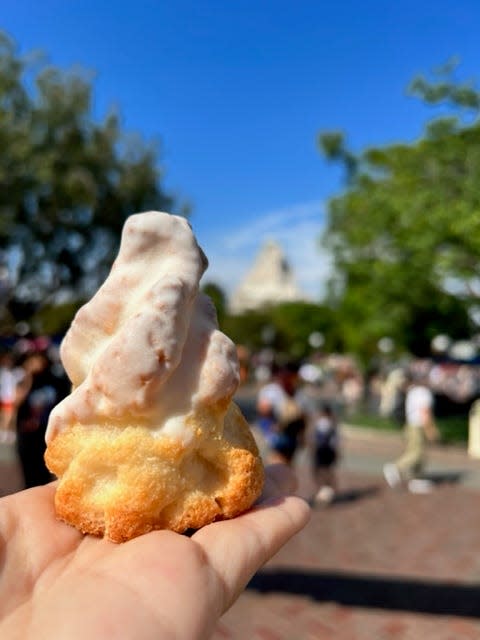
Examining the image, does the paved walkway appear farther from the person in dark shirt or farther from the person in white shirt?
the person in dark shirt

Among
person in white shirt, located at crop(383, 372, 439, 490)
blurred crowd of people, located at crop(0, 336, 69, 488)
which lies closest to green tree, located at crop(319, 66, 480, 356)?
→ person in white shirt, located at crop(383, 372, 439, 490)

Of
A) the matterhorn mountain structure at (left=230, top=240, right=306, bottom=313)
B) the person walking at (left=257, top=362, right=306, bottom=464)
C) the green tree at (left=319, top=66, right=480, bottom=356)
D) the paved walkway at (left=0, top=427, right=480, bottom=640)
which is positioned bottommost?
the paved walkway at (left=0, top=427, right=480, bottom=640)

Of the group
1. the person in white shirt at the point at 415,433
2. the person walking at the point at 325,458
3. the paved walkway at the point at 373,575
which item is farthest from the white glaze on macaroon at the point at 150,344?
the person in white shirt at the point at 415,433

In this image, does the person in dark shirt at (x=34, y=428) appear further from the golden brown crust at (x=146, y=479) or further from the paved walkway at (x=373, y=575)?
the golden brown crust at (x=146, y=479)

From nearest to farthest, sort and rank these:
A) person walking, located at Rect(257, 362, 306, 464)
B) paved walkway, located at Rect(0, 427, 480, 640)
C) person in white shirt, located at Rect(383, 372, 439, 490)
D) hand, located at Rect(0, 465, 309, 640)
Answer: hand, located at Rect(0, 465, 309, 640)
paved walkway, located at Rect(0, 427, 480, 640)
person walking, located at Rect(257, 362, 306, 464)
person in white shirt, located at Rect(383, 372, 439, 490)

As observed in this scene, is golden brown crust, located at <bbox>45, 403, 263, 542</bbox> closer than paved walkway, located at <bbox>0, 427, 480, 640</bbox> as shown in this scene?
Yes

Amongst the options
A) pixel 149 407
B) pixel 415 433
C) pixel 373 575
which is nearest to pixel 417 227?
pixel 415 433

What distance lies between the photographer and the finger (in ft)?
7.06

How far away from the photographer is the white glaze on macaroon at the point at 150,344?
2469 mm

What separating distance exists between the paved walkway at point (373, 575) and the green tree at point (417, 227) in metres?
4.87

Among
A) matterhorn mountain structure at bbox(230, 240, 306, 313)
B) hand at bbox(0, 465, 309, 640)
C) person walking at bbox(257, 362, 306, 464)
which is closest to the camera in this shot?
hand at bbox(0, 465, 309, 640)

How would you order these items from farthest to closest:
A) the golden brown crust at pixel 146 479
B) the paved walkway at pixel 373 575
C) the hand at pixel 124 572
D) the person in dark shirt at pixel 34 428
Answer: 1. the person in dark shirt at pixel 34 428
2. the paved walkway at pixel 373 575
3. the golden brown crust at pixel 146 479
4. the hand at pixel 124 572

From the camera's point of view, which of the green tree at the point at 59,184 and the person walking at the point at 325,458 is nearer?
the person walking at the point at 325,458

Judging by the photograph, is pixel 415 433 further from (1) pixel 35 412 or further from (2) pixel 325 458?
(1) pixel 35 412
